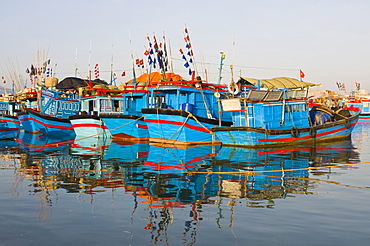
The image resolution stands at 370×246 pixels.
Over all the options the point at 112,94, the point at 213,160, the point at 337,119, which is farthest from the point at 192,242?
the point at 112,94

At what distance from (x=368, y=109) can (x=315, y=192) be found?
71643 mm

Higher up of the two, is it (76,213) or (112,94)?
(112,94)

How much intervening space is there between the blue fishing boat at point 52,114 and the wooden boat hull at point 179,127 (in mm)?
13685

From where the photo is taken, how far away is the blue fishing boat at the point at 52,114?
35.1m

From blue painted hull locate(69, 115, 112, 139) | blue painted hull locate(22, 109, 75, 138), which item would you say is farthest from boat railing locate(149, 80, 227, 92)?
blue painted hull locate(22, 109, 75, 138)

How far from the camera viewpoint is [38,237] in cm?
652

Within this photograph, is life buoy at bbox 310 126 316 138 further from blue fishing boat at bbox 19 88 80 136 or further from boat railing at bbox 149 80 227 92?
blue fishing boat at bbox 19 88 80 136

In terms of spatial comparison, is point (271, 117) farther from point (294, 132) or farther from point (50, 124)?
point (50, 124)

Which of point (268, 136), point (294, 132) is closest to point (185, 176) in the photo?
point (268, 136)

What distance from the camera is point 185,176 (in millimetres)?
12844

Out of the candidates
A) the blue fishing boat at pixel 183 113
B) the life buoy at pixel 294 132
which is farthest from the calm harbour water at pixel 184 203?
the blue fishing boat at pixel 183 113

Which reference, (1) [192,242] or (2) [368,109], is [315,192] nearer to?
(1) [192,242]

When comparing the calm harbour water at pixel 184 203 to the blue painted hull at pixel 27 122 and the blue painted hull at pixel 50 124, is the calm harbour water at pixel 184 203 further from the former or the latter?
the blue painted hull at pixel 27 122

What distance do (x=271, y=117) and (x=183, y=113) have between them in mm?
5316
